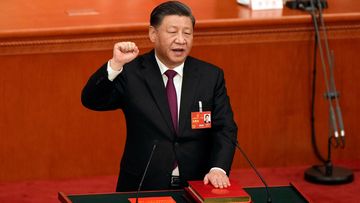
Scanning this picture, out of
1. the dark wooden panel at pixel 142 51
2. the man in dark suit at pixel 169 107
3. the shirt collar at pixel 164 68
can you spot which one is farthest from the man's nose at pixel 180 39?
the dark wooden panel at pixel 142 51

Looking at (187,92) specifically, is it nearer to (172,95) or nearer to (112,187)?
(172,95)

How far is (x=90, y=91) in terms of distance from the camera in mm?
3412

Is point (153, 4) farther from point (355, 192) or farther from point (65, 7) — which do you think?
point (355, 192)

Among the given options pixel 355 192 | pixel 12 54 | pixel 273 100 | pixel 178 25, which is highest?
pixel 178 25

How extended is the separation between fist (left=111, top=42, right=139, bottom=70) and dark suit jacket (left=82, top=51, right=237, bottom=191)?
0.14 metres

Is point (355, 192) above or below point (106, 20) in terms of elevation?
below

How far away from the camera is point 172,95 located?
139 inches

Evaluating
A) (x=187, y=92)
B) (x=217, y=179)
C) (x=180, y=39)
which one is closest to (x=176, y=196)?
(x=217, y=179)

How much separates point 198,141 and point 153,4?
2596mm

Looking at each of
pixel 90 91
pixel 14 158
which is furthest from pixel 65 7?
pixel 90 91

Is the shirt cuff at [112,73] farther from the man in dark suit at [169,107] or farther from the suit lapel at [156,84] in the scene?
the suit lapel at [156,84]

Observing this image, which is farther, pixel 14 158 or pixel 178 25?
pixel 14 158

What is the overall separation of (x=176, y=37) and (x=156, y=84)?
0.63ft

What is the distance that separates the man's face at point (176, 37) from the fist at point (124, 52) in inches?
7.3
